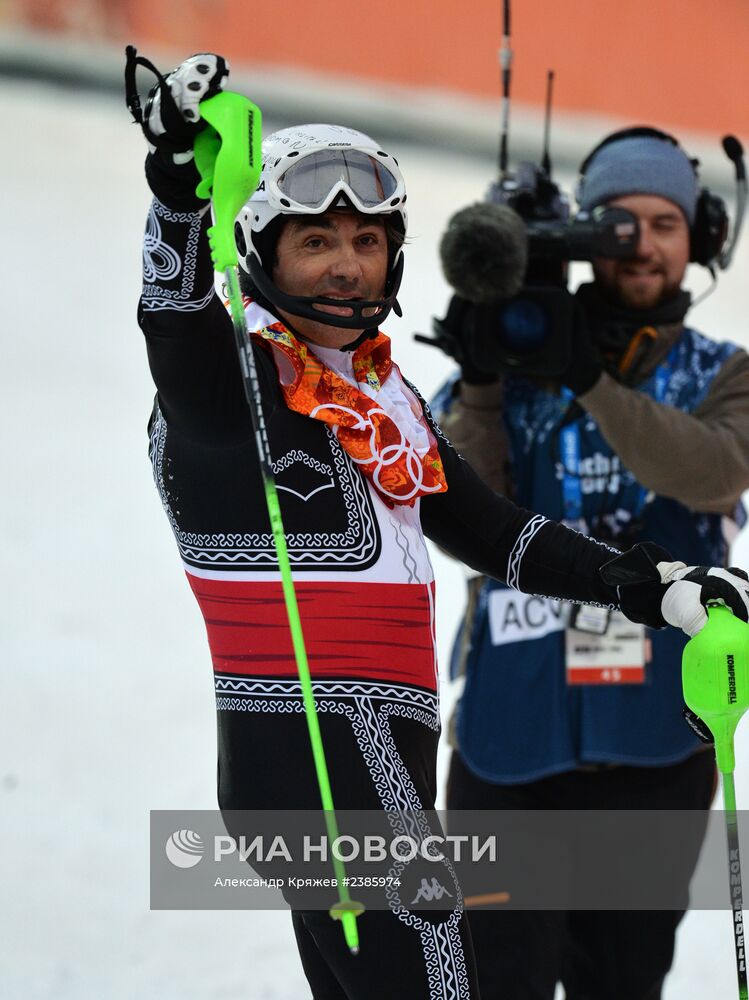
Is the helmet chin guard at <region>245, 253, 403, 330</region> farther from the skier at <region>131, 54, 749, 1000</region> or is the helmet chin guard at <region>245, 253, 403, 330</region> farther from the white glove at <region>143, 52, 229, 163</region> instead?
the white glove at <region>143, 52, 229, 163</region>

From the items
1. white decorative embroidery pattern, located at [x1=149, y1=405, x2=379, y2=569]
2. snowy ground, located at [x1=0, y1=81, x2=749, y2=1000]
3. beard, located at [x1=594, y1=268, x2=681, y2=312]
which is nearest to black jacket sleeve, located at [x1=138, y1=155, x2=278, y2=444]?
white decorative embroidery pattern, located at [x1=149, y1=405, x2=379, y2=569]

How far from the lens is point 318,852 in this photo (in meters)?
1.69

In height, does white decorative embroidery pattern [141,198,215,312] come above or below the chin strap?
below

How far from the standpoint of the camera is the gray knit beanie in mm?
2590

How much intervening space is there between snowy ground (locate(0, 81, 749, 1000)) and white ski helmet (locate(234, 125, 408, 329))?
4.97 ft

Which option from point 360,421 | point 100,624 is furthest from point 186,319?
point 100,624

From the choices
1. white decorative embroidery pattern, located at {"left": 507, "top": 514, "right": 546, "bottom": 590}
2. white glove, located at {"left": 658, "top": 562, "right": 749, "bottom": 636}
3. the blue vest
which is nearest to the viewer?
white glove, located at {"left": 658, "top": 562, "right": 749, "bottom": 636}

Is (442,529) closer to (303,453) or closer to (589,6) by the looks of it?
(303,453)

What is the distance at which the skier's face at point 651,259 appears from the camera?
256 centimetres

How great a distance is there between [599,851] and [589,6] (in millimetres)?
5673

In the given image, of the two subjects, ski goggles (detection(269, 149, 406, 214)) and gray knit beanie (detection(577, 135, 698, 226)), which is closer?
ski goggles (detection(269, 149, 406, 214))

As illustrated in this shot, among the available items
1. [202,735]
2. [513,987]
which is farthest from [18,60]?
[513,987]

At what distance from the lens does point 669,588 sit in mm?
1807

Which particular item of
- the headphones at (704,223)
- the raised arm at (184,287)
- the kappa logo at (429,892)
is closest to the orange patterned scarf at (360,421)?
the raised arm at (184,287)
